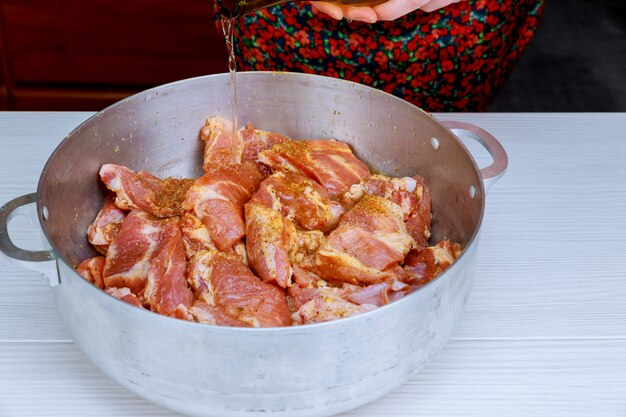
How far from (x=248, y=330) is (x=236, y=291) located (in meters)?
0.28

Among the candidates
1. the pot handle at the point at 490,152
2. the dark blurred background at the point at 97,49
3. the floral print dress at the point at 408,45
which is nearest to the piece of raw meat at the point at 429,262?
the pot handle at the point at 490,152

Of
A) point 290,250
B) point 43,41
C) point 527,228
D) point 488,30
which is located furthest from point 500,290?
point 43,41

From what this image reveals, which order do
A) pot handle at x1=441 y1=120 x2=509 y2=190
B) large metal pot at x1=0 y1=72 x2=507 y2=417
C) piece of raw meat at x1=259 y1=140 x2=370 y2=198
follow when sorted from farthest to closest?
piece of raw meat at x1=259 y1=140 x2=370 y2=198, pot handle at x1=441 y1=120 x2=509 y2=190, large metal pot at x1=0 y1=72 x2=507 y2=417

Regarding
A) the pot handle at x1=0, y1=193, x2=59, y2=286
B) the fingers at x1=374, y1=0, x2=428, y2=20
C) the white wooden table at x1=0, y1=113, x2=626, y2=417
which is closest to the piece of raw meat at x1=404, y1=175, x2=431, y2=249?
the white wooden table at x1=0, y1=113, x2=626, y2=417

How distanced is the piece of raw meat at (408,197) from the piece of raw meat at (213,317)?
36 centimetres

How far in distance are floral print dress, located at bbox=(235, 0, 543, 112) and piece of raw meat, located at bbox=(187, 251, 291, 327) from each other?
0.71 meters

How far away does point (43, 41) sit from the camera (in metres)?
2.57

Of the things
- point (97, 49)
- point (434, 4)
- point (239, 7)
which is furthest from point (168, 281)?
point (97, 49)

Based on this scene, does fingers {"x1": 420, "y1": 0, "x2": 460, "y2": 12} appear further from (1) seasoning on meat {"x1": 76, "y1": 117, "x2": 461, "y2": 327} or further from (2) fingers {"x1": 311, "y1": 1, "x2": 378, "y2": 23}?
(1) seasoning on meat {"x1": 76, "y1": 117, "x2": 461, "y2": 327}

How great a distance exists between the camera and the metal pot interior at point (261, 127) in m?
1.15

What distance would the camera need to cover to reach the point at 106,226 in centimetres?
120

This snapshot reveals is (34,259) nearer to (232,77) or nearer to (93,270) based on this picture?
(93,270)

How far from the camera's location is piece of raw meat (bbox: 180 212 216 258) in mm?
1139

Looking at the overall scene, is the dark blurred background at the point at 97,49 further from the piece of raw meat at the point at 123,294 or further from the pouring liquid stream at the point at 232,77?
the piece of raw meat at the point at 123,294
